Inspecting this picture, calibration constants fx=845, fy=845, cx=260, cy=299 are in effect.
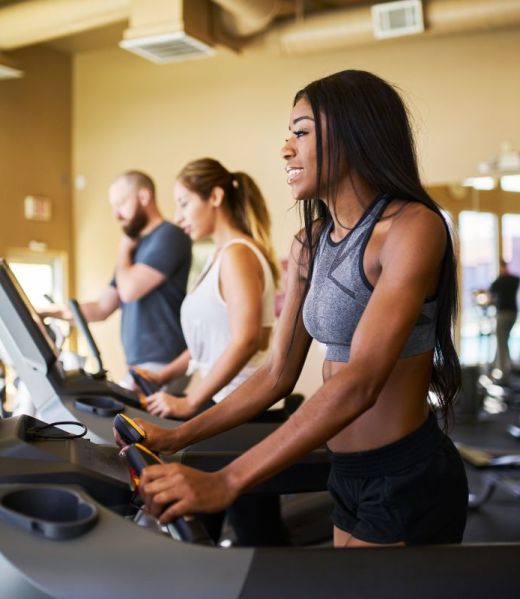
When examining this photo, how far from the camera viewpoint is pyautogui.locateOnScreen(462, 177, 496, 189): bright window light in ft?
21.7

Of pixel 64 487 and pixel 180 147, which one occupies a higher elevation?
pixel 180 147

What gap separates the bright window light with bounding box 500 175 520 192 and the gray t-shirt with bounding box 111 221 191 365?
4.37 meters

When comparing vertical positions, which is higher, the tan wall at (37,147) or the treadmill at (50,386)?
the tan wall at (37,147)

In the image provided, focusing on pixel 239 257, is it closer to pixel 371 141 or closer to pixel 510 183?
pixel 371 141

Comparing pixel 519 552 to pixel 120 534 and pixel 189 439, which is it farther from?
pixel 189 439

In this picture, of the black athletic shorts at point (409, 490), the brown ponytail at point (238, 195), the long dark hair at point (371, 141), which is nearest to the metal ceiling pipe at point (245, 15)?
the brown ponytail at point (238, 195)

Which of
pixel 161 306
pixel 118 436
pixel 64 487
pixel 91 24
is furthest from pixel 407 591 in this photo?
pixel 91 24

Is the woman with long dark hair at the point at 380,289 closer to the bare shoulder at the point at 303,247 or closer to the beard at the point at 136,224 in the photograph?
the bare shoulder at the point at 303,247

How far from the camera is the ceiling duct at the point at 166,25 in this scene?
5.70m

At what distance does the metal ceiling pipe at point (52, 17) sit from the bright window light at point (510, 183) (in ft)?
10.7

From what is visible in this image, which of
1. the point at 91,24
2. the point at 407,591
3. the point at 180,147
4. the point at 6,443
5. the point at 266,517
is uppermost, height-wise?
the point at 91,24

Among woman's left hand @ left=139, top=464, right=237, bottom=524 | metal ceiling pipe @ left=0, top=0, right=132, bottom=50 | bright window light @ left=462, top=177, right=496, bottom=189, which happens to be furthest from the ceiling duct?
woman's left hand @ left=139, top=464, right=237, bottom=524

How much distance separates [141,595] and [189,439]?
→ 56 centimetres

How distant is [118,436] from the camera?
4.22 feet
